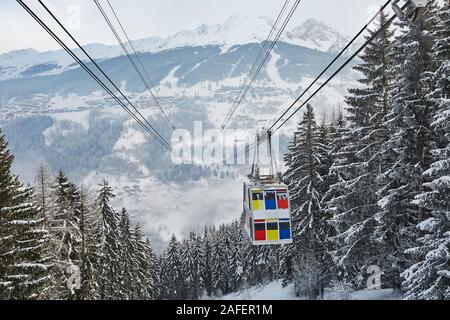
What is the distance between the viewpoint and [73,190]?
35.1 m

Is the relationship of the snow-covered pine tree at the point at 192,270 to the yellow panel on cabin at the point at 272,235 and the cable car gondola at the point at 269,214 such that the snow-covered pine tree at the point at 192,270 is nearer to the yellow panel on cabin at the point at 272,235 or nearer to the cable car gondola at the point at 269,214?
the cable car gondola at the point at 269,214

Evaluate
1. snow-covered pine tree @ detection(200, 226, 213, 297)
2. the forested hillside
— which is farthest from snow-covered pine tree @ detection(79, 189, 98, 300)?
snow-covered pine tree @ detection(200, 226, 213, 297)

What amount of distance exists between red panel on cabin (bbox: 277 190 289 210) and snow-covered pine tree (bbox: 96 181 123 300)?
903 inches

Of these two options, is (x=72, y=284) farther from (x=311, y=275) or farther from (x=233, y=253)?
(x=233, y=253)

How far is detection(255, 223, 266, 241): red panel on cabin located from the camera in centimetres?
2047

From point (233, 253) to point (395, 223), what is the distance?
6708 cm

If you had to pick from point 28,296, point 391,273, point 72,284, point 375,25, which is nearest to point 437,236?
point 391,273

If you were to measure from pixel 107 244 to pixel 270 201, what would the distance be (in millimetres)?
25342

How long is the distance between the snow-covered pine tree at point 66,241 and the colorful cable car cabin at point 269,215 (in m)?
17.1

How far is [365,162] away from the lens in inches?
1072

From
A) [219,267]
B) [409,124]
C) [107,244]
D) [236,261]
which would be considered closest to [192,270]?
[219,267]

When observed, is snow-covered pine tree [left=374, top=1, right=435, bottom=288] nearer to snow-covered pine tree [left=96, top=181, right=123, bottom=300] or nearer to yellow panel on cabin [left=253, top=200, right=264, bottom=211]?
yellow panel on cabin [left=253, top=200, right=264, bottom=211]
